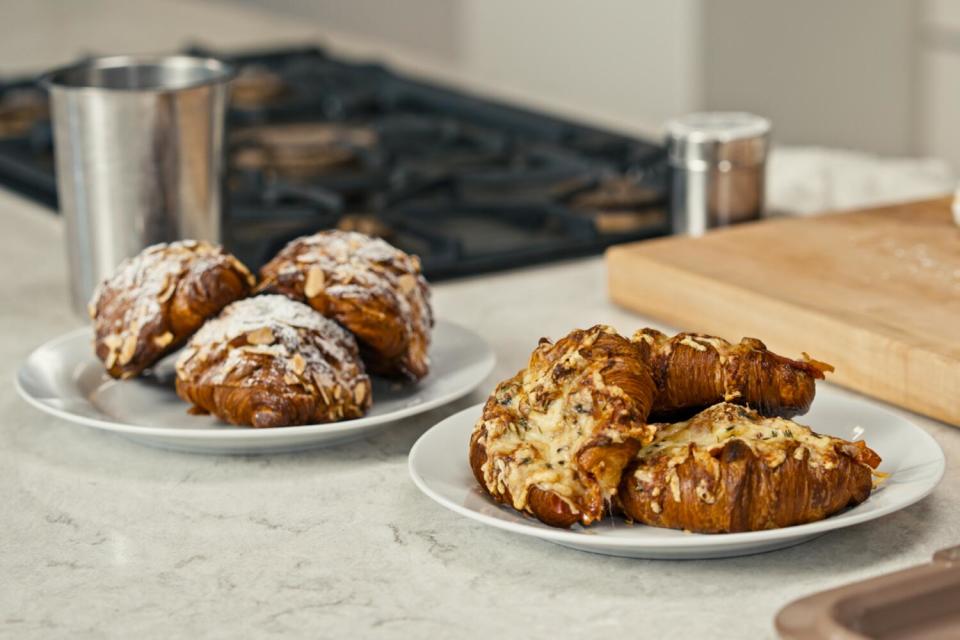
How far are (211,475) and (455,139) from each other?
109 centimetres

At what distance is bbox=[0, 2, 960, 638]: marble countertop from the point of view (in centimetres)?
72

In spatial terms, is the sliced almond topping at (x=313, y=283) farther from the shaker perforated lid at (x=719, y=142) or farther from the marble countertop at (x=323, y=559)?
the shaker perforated lid at (x=719, y=142)

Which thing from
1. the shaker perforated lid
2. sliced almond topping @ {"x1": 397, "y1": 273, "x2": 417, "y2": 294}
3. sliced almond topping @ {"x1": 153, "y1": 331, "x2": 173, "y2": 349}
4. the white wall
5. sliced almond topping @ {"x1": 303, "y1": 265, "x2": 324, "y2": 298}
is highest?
the shaker perforated lid

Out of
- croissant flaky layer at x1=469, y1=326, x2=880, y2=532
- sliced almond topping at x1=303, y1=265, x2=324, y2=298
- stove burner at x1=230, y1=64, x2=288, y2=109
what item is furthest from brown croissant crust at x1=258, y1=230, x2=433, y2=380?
stove burner at x1=230, y1=64, x2=288, y2=109

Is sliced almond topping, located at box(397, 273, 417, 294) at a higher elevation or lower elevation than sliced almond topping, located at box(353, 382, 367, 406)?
higher

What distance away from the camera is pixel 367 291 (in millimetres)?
947

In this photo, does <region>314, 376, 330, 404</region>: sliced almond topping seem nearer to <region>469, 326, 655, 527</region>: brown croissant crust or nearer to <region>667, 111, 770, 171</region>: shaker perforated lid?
<region>469, 326, 655, 527</region>: brown croissant crust

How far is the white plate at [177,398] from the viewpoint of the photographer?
0.91 metres

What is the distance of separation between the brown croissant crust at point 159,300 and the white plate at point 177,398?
0.03 meters

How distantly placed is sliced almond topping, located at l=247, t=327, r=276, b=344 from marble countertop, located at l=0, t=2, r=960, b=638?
8 centimetres

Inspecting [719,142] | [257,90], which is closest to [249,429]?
[719,142]

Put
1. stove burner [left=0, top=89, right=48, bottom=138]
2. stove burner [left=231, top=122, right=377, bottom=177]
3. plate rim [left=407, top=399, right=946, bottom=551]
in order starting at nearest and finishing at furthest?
plate rim [left=407, top=399, right=946, bottom=551] → stove burner [left=231, top=122, right=377, bottom=177] → stove burner [left=0, top=89, right=48, bottom=138]

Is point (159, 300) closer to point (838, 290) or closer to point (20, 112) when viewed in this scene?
point (838, 290)

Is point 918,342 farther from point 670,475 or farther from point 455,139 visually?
point 455,139
